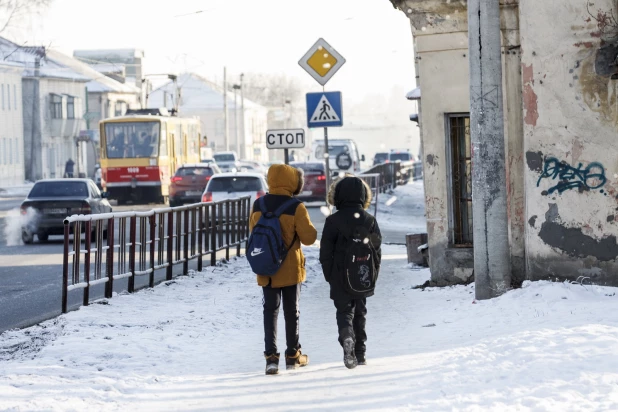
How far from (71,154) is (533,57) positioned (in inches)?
2984

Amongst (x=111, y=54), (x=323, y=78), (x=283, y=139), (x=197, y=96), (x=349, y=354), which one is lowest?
(x=349, y=354)

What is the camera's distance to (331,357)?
9.46m

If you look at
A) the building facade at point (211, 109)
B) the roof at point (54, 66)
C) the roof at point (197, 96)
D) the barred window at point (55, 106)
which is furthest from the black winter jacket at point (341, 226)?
the roof at point (197, 96)

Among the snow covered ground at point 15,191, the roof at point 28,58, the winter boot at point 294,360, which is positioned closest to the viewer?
the winter boot at point 294,360

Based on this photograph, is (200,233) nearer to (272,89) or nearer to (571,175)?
(571,175)

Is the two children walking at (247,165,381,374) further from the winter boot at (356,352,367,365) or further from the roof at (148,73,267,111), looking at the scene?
the roof at (148,73,267,111)

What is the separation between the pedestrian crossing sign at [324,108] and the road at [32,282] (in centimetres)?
330

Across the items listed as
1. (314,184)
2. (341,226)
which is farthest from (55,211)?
(341,226)

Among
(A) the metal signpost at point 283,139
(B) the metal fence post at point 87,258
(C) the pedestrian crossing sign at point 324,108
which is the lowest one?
(B) the metal fence post at point 87,258

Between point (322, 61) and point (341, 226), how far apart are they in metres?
9.81

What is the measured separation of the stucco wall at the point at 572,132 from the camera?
12.0 m

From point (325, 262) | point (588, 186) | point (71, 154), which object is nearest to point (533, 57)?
point (588, 186)

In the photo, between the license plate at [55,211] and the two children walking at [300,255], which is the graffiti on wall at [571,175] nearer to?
the two children walking at [300,255]

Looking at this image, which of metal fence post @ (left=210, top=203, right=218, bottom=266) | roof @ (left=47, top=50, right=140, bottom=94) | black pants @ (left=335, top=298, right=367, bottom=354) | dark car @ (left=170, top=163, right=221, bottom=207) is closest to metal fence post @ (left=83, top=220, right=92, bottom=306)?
black pants @ (left=335, top=298, right=367, bottom=354)
